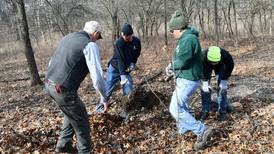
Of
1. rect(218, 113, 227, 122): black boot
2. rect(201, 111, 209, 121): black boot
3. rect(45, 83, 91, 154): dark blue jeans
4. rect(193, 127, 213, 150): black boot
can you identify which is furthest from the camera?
rect(201, 111, 209, 121): black boot

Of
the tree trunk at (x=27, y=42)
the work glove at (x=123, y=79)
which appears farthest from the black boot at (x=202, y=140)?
the tree trunk at (x=27, y=42)

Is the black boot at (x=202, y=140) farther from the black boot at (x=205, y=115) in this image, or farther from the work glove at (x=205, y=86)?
the black boot at (x=205, y=115)

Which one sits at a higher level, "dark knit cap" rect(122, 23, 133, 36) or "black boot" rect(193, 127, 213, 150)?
"dark knit cap" rect(122, 23, 133, 36)

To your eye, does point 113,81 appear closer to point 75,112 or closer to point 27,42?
point 75,112

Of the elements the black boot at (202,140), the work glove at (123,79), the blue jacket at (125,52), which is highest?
the blue jacket at (125,52)

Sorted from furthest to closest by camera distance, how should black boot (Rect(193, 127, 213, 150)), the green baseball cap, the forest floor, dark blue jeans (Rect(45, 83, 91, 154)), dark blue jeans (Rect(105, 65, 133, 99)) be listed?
1. dark blue jeans (Rect(105, 65, 133, 99))
2. the green baseball cap
3. the forest floor
4. black boot (Rect(193, 127, 213, 150))
5. dark blue jeans (Rect(45, 83, 91, 154))

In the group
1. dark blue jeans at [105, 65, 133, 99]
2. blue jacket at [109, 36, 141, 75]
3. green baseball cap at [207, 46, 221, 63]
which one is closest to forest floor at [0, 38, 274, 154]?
dark blue jeans at [105, 65, 133, 99]

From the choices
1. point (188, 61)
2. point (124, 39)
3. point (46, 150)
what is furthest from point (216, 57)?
point (46, 150)

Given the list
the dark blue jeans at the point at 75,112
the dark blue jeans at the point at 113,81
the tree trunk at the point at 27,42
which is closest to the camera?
the dark blue jeans at the point at 75,112

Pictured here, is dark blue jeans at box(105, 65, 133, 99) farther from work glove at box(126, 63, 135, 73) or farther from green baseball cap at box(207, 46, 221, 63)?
green baseball cap at box(207, 46, 221, 63)

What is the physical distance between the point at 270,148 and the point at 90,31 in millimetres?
3086

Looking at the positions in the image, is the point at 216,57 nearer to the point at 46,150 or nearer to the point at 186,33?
the point at 186,33

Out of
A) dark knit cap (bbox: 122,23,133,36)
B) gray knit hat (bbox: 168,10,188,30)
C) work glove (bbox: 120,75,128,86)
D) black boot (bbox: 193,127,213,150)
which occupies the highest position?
gray knit hat (bbox: 168,10,188,30)

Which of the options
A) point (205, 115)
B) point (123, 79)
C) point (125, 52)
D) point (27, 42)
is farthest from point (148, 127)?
point (27, 42)
